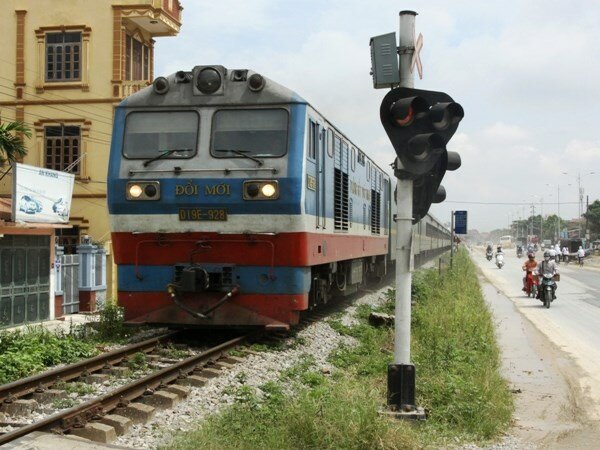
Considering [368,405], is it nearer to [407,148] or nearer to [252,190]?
[407,148]

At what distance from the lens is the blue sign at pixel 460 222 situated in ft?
86.5

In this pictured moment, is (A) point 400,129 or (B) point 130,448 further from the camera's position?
(A) point 400,129

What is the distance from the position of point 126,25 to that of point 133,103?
14.9m

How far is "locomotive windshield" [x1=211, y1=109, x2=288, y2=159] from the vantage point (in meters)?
10.3

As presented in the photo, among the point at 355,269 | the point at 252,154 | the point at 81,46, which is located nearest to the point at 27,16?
the point at 81,46

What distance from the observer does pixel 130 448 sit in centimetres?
553

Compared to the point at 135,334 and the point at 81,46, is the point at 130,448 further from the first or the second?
the point at 81,46

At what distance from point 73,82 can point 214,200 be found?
52.2 ft

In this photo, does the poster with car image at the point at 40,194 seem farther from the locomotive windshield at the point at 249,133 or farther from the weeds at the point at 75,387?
the weeds at the point at 75,387

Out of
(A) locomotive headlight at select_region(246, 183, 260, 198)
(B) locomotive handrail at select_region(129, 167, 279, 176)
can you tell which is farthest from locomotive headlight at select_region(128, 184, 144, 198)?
(A) locomotive headlight at select_region(246, 183, 260, 198)

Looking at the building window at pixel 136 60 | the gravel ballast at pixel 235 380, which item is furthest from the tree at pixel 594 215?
the gravel ballast at pixel 235 380

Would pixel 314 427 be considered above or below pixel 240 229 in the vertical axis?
below

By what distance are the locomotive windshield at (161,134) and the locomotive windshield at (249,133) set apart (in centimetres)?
35

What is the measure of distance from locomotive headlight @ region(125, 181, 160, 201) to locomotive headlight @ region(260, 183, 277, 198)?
4.87 ft
